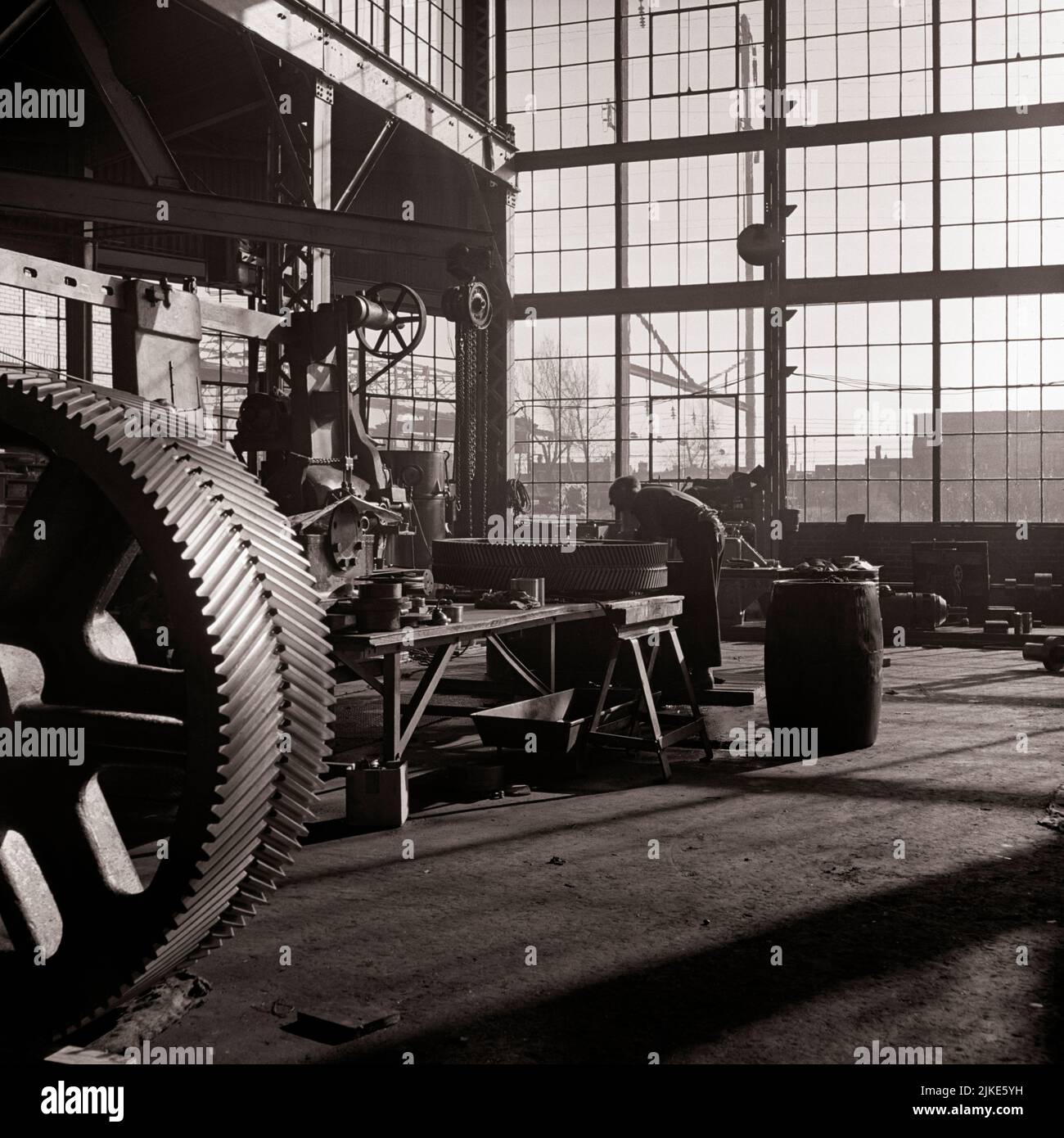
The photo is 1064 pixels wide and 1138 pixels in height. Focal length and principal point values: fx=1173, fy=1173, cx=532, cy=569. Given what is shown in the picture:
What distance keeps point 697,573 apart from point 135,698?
5176 millimetres

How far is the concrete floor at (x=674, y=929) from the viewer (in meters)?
2.44

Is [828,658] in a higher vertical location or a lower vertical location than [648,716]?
higher

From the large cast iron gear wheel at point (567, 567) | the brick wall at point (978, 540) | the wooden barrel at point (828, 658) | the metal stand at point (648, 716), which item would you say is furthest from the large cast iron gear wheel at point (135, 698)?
the brick wall at point (978, 540)

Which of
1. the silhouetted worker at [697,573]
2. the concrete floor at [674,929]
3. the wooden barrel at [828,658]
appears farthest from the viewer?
the silhouetted worker at [697,573]

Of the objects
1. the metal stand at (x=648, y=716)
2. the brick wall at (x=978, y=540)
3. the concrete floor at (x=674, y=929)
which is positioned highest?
the brick wall at (x=978, y=540)

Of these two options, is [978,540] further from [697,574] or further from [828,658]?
[828,658]

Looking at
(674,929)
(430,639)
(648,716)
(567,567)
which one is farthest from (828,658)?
(674,929)

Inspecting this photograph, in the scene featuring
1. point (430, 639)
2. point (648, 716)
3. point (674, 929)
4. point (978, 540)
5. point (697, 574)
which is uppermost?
point (978, 540)

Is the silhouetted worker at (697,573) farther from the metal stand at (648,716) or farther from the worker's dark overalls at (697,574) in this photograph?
the metal stand at (648,716)

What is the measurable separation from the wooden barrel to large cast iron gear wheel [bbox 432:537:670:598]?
29.1 inches

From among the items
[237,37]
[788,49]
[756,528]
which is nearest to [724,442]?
[756,528]

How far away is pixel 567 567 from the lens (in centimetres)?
555

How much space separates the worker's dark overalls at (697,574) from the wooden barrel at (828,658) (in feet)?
3.59

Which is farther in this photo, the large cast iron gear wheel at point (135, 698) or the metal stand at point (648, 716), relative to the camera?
the metal stand at point (648, 716)
